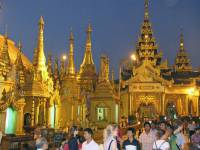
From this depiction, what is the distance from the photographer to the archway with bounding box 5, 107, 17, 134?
2412 centimetres

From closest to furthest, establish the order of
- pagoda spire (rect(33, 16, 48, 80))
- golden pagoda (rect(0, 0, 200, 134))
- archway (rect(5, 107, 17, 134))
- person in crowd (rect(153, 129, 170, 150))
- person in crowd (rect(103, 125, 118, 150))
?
person in crowd (rect(153, 129, 170, 150))
person in crowd (rect(103, 125, 118, 150))
archway (rect(5, 107, 17, 134))
golden pagoda (rect(0, 0, 200, 134))
pagoda spire (rect(33, 16, 48, 80))

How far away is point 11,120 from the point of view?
24781 mm

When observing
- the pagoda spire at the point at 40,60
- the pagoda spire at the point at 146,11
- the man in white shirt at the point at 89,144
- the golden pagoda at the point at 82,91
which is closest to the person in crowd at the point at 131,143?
the man in white shirt at the point at 89,144

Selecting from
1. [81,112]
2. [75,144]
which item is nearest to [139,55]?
[81,112]

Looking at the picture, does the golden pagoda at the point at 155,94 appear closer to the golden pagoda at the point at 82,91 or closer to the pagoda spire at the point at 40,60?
the golden pagoda at the point at 82,91

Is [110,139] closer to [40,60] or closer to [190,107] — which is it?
[40,60]

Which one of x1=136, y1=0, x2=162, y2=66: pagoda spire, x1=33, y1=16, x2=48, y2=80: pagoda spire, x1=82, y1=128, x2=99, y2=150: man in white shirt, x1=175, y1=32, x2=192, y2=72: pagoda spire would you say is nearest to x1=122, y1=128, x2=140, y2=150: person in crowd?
x1=82, y1=128, x2=99, y2=150: man in white shirt

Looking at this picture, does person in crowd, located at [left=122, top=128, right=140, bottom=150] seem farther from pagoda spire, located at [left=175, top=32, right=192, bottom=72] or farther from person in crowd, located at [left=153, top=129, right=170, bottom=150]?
pagoda spire, located at [left=175, top=32, right=192, bottom=72]

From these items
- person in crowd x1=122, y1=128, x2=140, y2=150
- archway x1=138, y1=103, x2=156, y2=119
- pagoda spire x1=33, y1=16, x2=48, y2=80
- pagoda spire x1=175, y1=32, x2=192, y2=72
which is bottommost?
person in crowd x1=122, y1=128, x2=140, y2=150

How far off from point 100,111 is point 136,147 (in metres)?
28.2

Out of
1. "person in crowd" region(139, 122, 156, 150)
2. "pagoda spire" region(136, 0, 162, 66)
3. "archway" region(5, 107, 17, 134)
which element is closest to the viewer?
"person in crowd" region(139, 122, 156, 150)

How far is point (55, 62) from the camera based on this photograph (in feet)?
156

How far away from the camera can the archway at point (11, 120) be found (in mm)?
24122

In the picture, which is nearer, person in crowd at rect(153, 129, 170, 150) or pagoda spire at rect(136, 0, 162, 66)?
person in crowd at rect(153, 129, 170, 150)
